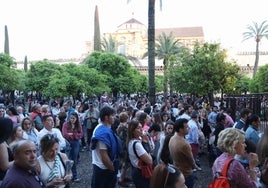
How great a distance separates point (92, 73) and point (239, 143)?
28.7 m

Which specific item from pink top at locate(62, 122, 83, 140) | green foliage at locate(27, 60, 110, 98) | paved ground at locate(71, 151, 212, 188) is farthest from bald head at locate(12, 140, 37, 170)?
green foliage at locate(27, 60, 110, 98)

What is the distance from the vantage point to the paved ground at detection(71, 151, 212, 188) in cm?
886

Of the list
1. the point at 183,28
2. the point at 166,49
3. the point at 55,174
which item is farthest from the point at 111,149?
the point at 183,28

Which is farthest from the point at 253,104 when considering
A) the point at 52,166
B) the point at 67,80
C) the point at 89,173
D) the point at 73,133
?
the point at 67,80

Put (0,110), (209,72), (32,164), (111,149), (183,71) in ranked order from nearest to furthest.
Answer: (32,164) < (111,149) < (0,110) < (209,72) < (183,71)

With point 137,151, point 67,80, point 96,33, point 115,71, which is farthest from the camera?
point 96,33

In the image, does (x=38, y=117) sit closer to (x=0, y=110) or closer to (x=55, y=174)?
(x=0, y=110)

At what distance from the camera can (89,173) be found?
32.7ft

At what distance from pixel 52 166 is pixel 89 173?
5.65m

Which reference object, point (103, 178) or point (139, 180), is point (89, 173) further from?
point (139, 180)

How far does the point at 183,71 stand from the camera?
2480 centimetres

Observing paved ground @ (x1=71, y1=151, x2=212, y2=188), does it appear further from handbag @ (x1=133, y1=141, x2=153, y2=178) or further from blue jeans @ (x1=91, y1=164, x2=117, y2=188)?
handbag @ (x1=133, y1=141, x2=153, y2=178)

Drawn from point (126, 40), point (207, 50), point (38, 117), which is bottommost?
point (38, 117)

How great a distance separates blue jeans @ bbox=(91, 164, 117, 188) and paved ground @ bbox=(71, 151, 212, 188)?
3184mm
